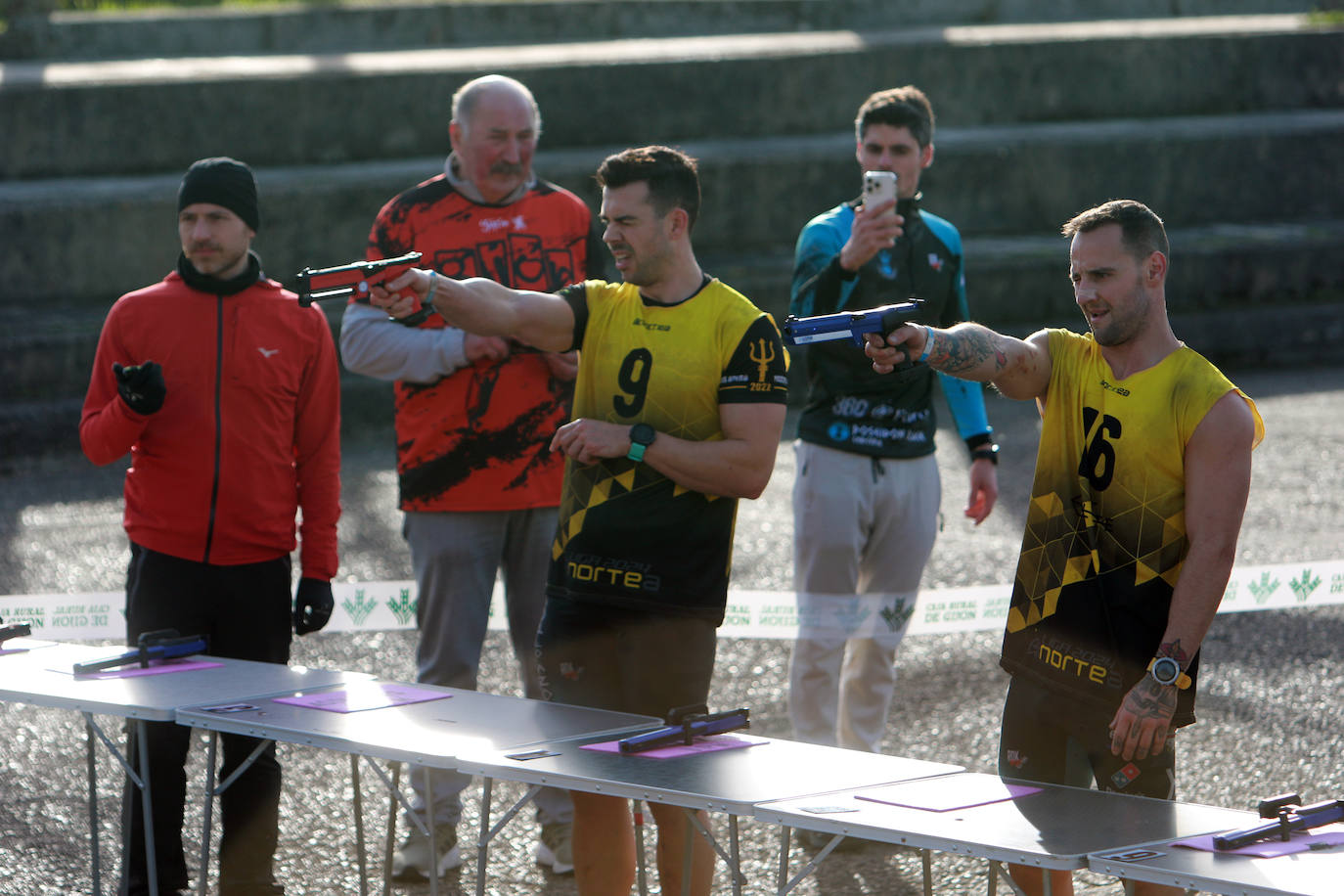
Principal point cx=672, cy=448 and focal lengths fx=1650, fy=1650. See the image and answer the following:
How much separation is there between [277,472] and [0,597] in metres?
2.90

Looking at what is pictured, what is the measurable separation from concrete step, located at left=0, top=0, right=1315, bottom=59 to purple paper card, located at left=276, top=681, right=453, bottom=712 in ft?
40.0

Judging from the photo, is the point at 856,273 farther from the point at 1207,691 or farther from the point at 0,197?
the point at 0,197

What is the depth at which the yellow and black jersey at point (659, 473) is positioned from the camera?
444 centimetres

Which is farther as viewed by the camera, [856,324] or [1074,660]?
[1074,660]

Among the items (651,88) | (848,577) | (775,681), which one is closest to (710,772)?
(848,577)

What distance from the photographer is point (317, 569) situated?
5.08m

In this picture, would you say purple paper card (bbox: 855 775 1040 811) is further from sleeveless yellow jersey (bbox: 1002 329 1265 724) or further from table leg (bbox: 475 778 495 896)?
table leg (bbox: 475 778 495 896)

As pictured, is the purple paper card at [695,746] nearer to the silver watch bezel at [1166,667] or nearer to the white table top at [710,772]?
the white table top at [710,772]

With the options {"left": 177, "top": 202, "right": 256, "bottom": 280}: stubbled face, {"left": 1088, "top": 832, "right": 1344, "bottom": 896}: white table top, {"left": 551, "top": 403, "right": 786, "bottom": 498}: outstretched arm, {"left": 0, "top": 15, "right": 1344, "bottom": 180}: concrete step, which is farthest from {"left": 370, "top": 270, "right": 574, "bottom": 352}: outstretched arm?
{"left": 0, "top": 15, "right": 1344, "bottom": 180}: concrete step

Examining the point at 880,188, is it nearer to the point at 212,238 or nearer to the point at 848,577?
the point at 848,577

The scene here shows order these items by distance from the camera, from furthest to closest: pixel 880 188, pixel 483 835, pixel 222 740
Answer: pixel 880 188
pixel 222 740
pixel 483 835

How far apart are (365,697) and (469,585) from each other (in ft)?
3.70

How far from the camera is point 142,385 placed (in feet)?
15.4

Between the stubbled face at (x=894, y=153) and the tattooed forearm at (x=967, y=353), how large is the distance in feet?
5.53
